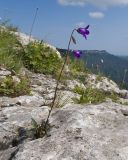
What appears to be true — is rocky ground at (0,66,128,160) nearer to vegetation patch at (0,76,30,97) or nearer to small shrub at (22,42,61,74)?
vegetation patch at (0,76,30,97)

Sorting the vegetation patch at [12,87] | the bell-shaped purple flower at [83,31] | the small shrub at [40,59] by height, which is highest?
the bell-shaped purple flower at [83,31]

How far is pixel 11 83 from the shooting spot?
9359 millimetres

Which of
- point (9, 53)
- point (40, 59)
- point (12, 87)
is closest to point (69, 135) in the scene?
point (12, 87)

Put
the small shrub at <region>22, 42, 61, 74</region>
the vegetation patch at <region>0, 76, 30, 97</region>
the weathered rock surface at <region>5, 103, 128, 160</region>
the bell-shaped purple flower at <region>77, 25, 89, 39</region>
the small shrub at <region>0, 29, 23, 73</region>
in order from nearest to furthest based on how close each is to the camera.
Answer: the weathered rock surface at <region>5, 103, 128, 160</region> → the bell-shaped purple flower at <region>77, 25, 89, 39</region> → the vegetation patch at <region>0, 76, 30, 97</region> → the small shrub at <region>0, 29, 23, 73</region> → the small shrub at <region>22, 42, 61, 74</region>

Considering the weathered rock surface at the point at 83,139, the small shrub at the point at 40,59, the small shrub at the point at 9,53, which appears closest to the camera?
the weathered rock surface at the point at 83,139

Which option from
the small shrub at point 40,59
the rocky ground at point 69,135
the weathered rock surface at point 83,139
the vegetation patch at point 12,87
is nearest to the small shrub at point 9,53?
the small shrub at point 40,59

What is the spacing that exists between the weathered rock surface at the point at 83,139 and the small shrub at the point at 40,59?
675 cm

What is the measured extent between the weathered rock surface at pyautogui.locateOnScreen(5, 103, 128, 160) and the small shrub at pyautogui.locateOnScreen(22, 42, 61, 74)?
6752 mm

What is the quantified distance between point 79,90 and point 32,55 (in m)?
2.79

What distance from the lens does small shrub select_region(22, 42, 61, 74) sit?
40.4 feet

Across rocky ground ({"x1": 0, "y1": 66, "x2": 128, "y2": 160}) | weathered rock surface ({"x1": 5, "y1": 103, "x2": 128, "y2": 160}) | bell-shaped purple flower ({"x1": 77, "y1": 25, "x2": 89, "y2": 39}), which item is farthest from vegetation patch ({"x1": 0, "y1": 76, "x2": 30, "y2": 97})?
bell-shaped purple flower ({"x1": 77, "y1": 25, "x2": 89, "y2": 39})

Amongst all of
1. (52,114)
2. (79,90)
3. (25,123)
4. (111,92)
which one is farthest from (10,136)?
(111,92)

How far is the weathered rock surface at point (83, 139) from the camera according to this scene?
14.1ft

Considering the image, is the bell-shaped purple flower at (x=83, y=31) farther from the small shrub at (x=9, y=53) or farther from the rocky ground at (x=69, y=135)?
the small shrub at (x=9, y=53)
